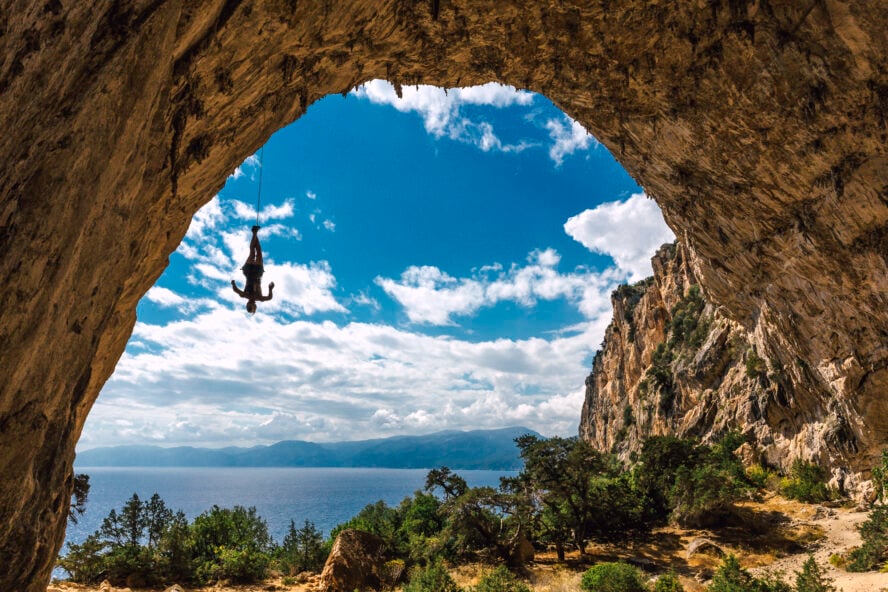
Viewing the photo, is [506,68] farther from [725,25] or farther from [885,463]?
[885,463]

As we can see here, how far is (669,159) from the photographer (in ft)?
41.5

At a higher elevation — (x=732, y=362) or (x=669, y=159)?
(x=669, y=159)

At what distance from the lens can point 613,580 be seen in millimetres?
14844

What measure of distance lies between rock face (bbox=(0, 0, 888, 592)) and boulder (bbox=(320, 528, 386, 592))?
16.4 m

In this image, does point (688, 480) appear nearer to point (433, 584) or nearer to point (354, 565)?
point (433, 584)

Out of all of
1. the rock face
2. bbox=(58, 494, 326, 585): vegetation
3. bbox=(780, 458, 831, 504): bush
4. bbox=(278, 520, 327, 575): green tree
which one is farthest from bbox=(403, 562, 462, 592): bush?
bbox=(780, 458, 831, 504): bush

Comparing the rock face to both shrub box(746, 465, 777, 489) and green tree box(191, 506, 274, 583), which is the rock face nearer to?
shrub box(746, 465, 777, 489)

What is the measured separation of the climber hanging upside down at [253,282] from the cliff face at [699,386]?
17443mm

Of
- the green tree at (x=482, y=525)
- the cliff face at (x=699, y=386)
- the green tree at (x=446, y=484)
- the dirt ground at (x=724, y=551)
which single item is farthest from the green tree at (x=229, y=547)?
the cliff face at (x=699, y=386)

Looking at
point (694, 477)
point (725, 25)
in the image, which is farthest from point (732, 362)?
point (725, 25)

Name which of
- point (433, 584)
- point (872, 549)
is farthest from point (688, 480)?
point (433, 584)

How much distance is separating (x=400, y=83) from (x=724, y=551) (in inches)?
941

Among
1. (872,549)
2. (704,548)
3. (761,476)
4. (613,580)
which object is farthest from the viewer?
(761,476)

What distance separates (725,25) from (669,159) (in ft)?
12.0
